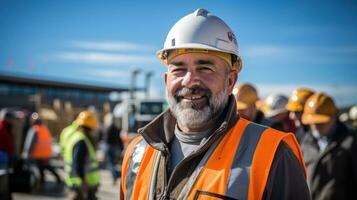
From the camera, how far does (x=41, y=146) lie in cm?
1091

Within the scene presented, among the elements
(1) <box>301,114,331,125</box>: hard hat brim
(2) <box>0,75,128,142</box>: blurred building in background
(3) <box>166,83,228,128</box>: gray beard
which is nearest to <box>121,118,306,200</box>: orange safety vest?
(3) <box>166,83,228,128</box>: gray beard

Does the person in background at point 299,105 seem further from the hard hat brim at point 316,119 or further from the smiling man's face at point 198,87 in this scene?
the smiling man's face at point 198,87

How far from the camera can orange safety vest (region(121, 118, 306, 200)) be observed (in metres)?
1.87

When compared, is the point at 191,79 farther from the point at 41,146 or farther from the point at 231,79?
the point at 41,146

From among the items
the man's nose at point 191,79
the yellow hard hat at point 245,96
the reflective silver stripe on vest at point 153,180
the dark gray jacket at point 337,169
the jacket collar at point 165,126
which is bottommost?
the dark gray jacket at point 337,169

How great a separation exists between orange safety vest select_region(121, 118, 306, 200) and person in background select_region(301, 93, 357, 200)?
→ 1.94 meters

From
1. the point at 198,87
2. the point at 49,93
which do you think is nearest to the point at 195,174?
the point at 198,87

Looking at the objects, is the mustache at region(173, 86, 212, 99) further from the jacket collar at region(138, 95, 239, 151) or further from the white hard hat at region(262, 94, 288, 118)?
the white hard hat at region(262, 94, 288, 118)

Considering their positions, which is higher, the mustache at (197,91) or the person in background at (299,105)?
the mustache at (197,91)

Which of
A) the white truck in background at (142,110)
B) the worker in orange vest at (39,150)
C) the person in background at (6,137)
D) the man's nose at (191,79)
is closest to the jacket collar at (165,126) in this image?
the man's nose at (191,79)

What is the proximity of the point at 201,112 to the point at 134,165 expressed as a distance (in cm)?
52

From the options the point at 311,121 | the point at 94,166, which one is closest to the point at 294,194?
the point at 311,121

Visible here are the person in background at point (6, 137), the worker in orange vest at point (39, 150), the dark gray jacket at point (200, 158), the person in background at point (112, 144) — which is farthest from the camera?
the person in background at point (112, 144)

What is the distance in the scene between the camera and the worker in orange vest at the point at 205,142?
1883mm
